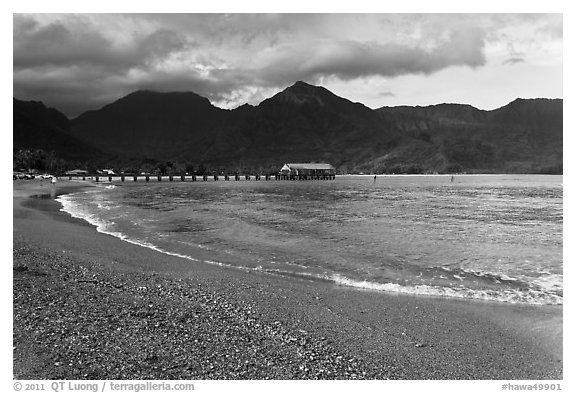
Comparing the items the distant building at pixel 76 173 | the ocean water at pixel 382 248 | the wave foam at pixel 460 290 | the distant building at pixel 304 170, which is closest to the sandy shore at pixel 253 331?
the wave foam at pixel 460 290

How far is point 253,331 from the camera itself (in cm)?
675

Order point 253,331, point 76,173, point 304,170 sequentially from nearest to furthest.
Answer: point 253,331, point 76,173, point 304,170

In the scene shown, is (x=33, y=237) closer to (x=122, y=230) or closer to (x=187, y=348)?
(x=122, y=230)

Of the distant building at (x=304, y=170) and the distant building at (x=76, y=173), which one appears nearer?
the distant building at (x=76, y=173)

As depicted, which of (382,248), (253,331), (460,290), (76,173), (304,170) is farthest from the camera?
(304,170)

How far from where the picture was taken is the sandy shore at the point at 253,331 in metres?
5.57

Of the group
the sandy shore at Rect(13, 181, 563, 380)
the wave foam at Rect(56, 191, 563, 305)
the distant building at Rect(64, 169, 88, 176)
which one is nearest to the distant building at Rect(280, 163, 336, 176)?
the distant building at Rect(64, 169, 88, 176)

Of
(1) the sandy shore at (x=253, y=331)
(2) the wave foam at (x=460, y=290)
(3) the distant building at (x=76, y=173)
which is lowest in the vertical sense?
(2) the wave foam at (x=460, y=290)

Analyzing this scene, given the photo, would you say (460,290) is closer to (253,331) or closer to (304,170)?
(253,331)

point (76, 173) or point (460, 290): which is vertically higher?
point (76, 173)

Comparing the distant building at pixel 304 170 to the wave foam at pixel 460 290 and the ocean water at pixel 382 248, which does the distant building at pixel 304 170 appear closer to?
the ocean water at pixel 382 248

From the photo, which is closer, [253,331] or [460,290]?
[253,331]

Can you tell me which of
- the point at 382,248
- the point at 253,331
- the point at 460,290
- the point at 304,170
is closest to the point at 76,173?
the point at 304,170

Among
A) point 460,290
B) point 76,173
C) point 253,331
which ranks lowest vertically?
point 460,290
